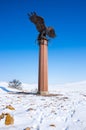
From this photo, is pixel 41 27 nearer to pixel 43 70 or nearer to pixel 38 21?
pixel 38 21

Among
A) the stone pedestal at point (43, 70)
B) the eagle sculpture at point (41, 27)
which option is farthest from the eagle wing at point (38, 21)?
the stone pedestal at point (43, 70)

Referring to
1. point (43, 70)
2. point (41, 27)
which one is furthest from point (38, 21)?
point (43, 70)

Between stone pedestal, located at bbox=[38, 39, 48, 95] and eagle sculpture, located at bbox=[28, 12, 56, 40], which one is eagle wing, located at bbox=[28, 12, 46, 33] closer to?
eagle sculpture, located at bbox=[28, 12, 56, 40]

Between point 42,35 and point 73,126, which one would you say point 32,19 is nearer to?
point 42,35

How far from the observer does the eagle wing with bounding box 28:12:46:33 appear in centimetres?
1989

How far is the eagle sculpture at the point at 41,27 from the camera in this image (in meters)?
19.9

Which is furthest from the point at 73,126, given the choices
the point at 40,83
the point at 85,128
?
the point at 40,83

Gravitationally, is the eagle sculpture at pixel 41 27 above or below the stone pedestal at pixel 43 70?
above

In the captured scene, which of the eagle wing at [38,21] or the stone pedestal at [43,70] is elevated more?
the eagle wing at [38,21]

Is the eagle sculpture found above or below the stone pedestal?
above

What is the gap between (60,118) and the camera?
25.1ft

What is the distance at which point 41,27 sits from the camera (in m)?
20.5

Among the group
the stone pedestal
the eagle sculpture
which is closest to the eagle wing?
the eagle sculpture

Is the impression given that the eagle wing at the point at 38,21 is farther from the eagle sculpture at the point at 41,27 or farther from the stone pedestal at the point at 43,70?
the stone pedestal at the point at 43,70
